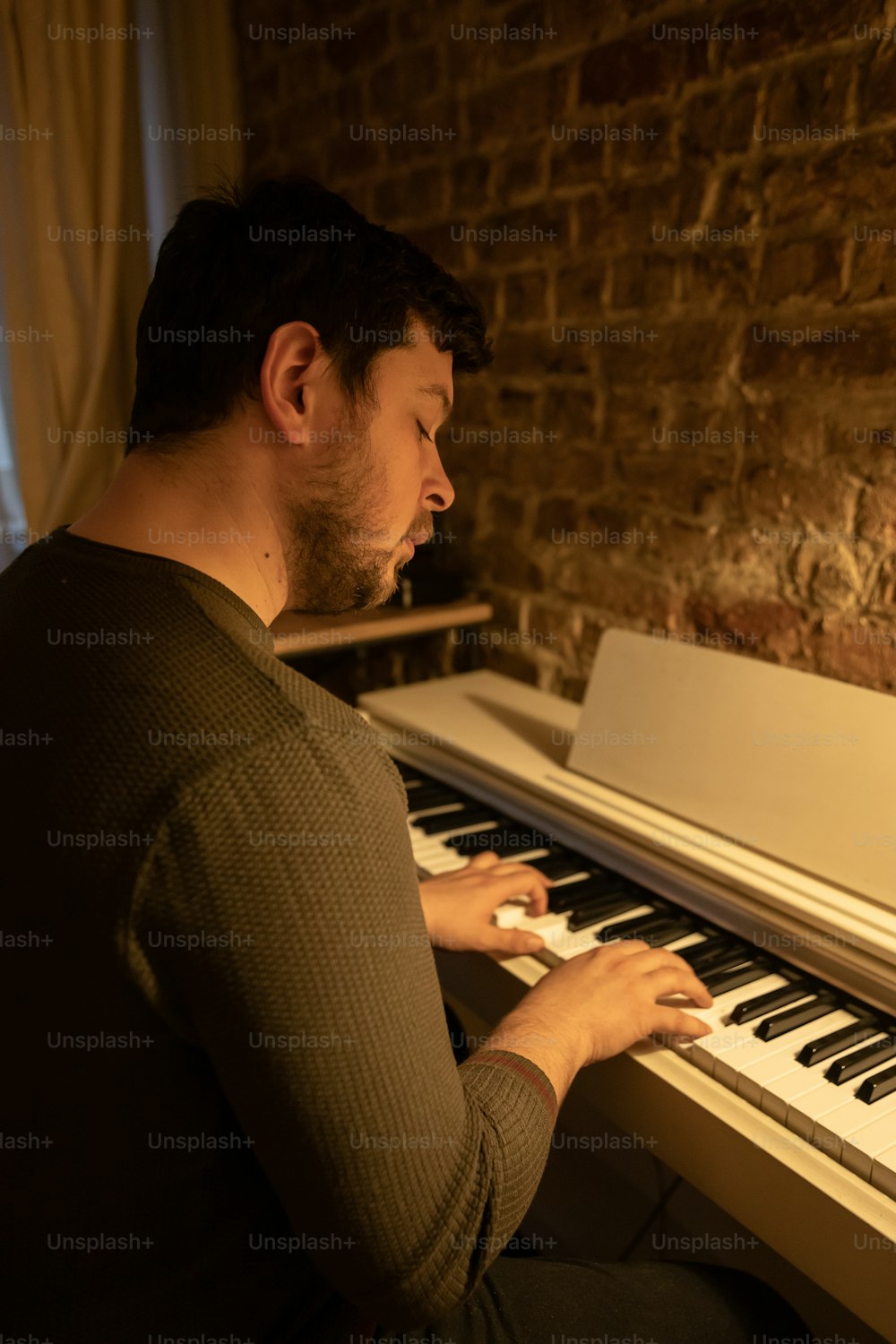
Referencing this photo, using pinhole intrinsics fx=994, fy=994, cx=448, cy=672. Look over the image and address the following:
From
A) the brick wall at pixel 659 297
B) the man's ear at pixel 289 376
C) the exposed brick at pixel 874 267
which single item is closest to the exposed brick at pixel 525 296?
the brick wall at pixel 659 297

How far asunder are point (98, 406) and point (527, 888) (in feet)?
7.15

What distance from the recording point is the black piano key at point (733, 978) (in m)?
1.36

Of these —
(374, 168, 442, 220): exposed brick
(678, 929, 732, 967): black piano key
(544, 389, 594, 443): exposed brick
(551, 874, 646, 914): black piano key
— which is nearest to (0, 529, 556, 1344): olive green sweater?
(678, 929, 732, 967): black piano key

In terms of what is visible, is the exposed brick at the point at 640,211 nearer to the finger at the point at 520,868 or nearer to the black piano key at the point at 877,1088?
the finger at the point at 520,868

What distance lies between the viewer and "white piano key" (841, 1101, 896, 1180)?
3.47 ft

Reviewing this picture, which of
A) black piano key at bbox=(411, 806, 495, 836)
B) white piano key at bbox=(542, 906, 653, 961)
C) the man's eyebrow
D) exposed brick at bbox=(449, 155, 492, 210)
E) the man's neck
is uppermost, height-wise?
exposed brick at bbox=(449, 155, 492, 210)

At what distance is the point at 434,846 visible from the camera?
71.9 inches

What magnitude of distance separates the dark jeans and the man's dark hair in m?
0.98

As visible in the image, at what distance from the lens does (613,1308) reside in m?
1.13

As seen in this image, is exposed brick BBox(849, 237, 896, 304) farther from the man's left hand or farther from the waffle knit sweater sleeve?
the waffle knit sweater sleeve

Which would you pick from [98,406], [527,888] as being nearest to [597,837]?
[527,888]

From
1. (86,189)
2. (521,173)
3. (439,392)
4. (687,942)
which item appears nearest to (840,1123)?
(687,942)

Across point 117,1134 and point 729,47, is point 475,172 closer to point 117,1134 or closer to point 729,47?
point 729,47

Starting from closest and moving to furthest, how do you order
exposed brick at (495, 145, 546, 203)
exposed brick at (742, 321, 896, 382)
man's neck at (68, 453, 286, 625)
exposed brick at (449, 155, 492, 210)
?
1. man's neck at (68, 453, 286, 625)
2. exposed brick at (742, 321, 896, 382)
3. exposed brick at (495, 145, 546, 203)
4. exposed brick at (449, 155, 492, 210)
